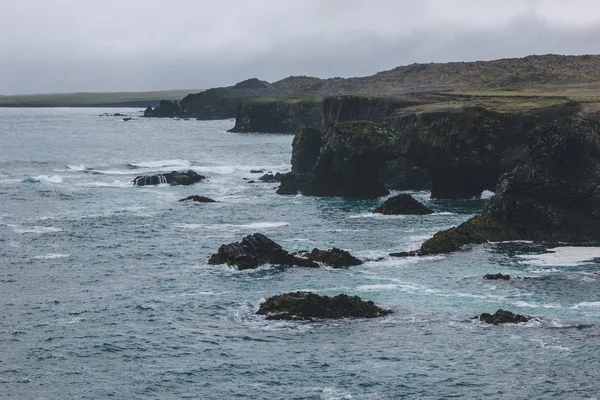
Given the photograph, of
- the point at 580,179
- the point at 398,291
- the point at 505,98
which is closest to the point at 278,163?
the point at 505,98

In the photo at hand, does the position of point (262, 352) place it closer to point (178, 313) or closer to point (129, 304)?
point (178, 313)

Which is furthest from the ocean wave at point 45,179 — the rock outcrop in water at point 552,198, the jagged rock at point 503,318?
the jagged rock at point 503,318

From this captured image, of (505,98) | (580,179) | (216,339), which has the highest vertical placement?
(505,98)

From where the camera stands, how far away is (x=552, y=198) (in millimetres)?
77375

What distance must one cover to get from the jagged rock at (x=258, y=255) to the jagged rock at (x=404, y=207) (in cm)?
2507

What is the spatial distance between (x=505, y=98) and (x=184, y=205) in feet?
169

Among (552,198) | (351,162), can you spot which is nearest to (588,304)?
(552,198)

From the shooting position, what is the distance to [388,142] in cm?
10512

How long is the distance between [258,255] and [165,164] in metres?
95.5

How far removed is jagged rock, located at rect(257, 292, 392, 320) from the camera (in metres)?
55.2

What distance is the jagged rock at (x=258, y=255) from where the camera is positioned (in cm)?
6908

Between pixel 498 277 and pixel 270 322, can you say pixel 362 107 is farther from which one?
pixel 270 322

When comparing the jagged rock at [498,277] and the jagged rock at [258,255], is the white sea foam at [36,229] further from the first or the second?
the jagged rock at [498,277]

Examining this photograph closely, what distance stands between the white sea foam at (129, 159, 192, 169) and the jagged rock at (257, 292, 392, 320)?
103 metres
